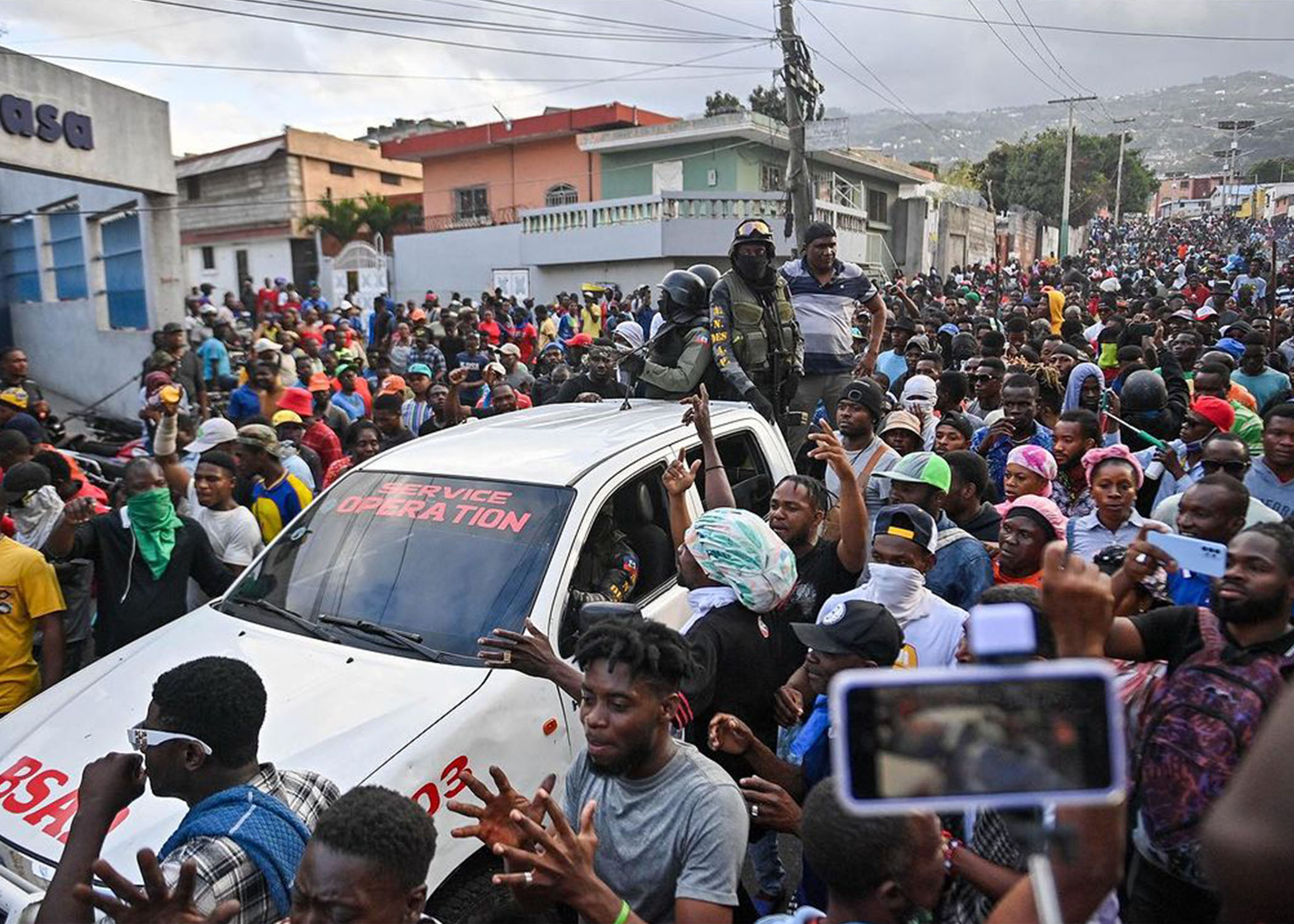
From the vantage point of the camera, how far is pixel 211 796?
81.9 inches

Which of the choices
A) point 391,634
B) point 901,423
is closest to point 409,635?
point 391,634

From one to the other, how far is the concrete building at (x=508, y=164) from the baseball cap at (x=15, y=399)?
21.9m

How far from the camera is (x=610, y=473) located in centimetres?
375

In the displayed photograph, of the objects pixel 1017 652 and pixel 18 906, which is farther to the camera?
pixel 18 906

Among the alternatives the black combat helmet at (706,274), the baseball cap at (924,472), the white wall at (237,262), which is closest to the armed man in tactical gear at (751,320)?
the black combat helmet at (706,274)

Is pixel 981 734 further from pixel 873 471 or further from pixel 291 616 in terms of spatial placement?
pixel 873 471

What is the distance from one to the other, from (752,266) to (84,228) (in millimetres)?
12829

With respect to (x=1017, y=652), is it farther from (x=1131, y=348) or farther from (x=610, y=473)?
(x=1131, y=348)

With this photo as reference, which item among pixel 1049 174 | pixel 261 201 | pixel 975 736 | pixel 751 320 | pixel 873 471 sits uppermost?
pixel 1049 174

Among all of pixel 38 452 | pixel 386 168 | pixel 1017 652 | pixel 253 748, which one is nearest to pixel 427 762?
pixel 253 748

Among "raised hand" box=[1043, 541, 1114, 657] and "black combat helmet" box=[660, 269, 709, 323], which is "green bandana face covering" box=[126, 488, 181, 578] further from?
"raised hand" box=[1043, 541, 1114, 657]

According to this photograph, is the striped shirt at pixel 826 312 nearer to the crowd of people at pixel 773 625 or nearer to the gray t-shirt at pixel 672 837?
the crowd of people at pixel 773 625

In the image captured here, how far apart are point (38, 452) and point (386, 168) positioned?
122ft

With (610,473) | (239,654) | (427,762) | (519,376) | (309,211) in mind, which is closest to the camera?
(427,762)
